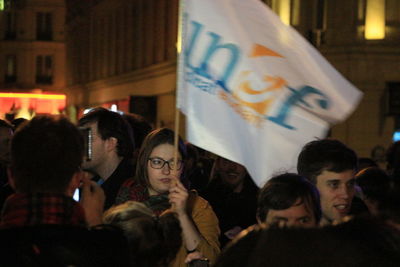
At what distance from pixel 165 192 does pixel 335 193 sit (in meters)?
1.07

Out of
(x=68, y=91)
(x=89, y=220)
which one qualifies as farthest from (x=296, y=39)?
(x=68, y=91)

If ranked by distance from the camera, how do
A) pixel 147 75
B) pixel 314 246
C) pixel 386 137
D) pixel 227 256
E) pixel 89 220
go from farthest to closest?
pixel 147 75, pixel 386 137, pixel 89 220, pixel 227 256, pixel 314 246

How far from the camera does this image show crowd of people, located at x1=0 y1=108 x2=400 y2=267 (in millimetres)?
2854

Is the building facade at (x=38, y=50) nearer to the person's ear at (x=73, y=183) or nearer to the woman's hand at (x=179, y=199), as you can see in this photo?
the woman's hand at (x=179, y=199)

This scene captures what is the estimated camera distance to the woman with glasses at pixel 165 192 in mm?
5422

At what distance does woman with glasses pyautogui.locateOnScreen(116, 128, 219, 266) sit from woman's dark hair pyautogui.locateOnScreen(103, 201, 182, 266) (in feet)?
3.79

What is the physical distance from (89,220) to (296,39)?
1.99m

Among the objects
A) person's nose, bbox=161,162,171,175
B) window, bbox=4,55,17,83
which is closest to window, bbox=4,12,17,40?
window, bbox=4,55,17,83

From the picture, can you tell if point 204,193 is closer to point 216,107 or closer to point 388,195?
point 216,107

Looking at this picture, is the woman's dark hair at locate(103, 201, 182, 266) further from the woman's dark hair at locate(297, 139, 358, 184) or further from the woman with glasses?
the woman's dark hair at locate(297, 139, 358, 184)

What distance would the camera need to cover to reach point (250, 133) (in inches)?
211

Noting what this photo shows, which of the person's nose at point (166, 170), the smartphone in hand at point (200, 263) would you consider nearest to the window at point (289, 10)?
the person's nose at point (166, 170)

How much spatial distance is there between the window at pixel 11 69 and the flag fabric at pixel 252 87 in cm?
7314

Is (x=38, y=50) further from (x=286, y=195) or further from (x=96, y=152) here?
(x=286, y=195)
